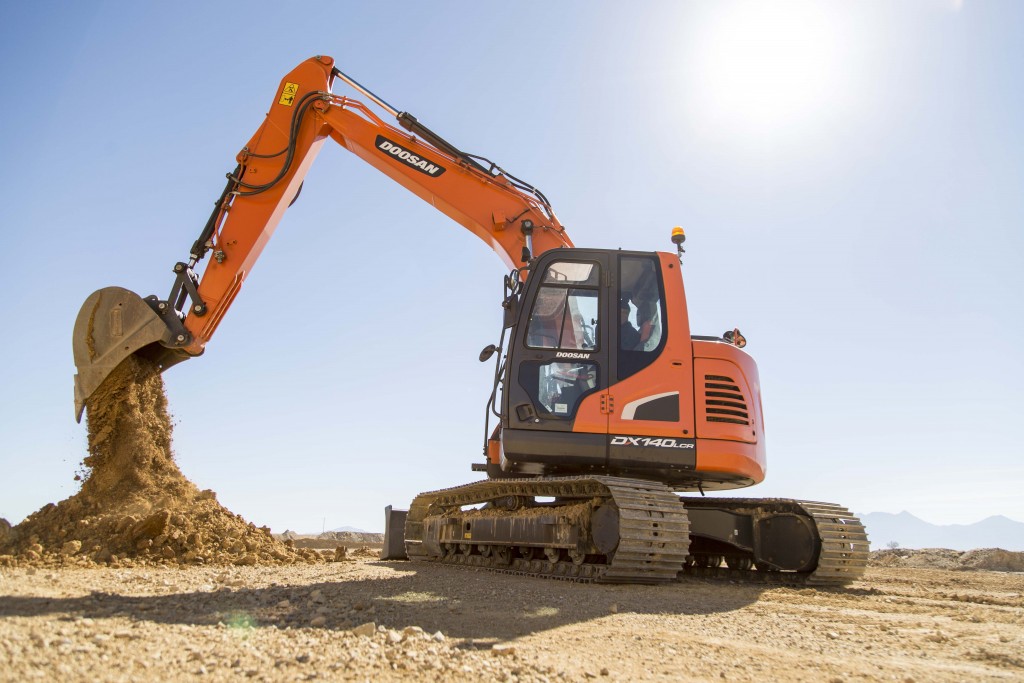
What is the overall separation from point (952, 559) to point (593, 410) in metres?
9.32

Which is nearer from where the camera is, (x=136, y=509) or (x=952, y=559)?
Answer: (x=136, y=509)

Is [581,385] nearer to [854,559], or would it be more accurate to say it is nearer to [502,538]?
[502,538]

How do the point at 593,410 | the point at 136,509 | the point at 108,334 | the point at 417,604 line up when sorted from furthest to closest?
the point at 108,334 → the point at 136,509 → the point at 593,410 → the point at 417,604

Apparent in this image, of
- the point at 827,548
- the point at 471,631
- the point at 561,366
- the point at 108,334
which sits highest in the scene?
the point at 108,334

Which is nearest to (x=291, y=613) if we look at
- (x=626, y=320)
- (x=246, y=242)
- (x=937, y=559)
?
(x=626, y=320)

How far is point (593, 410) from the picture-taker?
24.1ft

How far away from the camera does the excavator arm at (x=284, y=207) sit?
8664 millimetres

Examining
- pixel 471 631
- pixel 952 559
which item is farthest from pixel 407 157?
pixel 952 559

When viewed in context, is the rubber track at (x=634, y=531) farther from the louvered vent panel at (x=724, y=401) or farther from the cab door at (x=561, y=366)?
the louvered vent panel at (x=724, y=401)

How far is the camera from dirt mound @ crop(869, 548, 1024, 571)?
12539 millimetres

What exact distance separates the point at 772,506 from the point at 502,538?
272 cm

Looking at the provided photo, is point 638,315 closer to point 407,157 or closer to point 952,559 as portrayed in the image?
point 407,157

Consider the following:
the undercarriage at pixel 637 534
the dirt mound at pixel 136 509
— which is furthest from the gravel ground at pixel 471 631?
the dirt mound at pixel 136 509

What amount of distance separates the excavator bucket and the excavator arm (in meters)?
0.01
